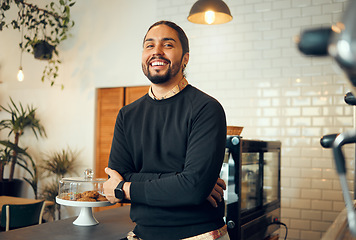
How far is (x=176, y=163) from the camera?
134 centimetres

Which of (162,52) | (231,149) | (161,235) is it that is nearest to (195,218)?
(161,235)

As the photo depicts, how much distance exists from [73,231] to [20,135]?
3835 millimetres

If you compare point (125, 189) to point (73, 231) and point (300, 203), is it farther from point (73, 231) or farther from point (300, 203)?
point (300, 203)

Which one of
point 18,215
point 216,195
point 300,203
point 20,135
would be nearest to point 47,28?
point 20,135

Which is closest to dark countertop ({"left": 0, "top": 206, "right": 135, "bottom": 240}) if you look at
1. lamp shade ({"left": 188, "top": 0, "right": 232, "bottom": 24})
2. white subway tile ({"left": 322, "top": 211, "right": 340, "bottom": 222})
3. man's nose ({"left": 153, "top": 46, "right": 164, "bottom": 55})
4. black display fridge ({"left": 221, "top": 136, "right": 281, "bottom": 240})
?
black display fridge ({"left": 221, "top": 136, "right": 281, "bottom": 240})

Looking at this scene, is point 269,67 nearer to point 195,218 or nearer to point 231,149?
point 231,149

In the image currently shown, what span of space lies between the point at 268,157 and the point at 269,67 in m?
1.39

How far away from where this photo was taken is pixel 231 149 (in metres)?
2.10

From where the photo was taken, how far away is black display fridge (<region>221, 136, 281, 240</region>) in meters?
2.09

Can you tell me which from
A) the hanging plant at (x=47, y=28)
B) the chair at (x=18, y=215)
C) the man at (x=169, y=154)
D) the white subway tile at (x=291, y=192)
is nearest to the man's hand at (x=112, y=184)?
the man at (x=169, y=154)

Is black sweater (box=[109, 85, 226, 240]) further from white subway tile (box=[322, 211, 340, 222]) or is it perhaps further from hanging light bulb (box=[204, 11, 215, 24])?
white subway tile (box=[322, 211, 340, 222])

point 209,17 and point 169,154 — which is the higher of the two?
point 209,17

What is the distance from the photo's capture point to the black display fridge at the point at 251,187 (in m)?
2.09

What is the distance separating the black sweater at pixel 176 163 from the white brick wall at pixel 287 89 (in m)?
2.31
